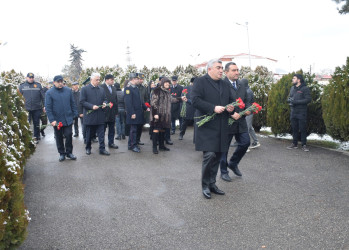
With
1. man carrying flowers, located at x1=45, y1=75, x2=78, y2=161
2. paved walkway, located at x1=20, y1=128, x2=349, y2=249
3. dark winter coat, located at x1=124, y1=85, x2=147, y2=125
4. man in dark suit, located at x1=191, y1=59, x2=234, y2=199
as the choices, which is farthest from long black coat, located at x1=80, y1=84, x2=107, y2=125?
man in dark suit, located at x1=191, y1=59, x2=234, y2=199

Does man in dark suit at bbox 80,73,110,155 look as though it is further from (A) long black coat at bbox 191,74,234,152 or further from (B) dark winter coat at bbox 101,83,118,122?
(A) long black coat at bbox 191,74,234,152

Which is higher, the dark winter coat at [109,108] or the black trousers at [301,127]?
the dark winter coat at [109,108]

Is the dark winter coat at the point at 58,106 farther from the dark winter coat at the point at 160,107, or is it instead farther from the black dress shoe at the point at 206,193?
the black dress shoe at the point at 206,193

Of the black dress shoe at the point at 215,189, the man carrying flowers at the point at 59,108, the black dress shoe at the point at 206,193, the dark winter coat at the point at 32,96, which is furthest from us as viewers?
the dark winter coat at the point at 32,96

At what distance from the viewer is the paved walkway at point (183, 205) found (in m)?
3.66

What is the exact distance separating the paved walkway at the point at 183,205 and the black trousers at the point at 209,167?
26cm

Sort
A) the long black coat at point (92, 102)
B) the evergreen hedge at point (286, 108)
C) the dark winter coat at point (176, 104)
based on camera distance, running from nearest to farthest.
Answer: the long black coat at point (92, 102) → the evergreen hedge at point (286, 108) → the dark winter coat at point (176, 104)

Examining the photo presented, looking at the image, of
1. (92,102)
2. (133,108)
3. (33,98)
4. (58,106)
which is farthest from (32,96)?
(133,108)

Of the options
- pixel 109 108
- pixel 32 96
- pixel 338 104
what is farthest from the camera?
pixel 32 96

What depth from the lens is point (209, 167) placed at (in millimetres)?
4957

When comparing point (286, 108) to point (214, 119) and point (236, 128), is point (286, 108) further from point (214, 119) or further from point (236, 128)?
point (214, 119)

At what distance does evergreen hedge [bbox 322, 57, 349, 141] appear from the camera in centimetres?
751

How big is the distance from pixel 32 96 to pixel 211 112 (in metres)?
7.80

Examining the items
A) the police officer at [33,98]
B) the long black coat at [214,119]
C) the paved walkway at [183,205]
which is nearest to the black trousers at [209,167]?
the long black coat at [214,119]
